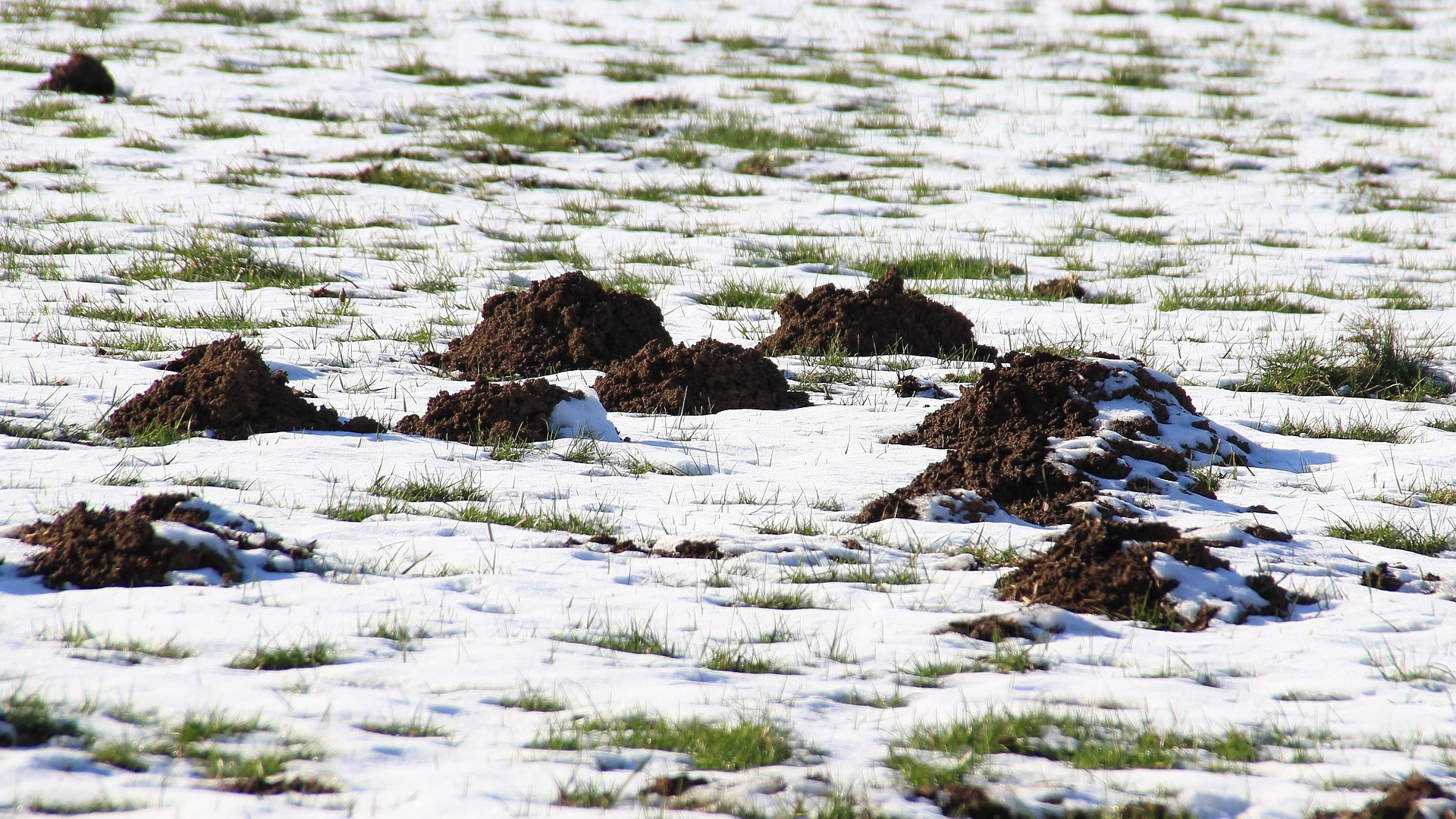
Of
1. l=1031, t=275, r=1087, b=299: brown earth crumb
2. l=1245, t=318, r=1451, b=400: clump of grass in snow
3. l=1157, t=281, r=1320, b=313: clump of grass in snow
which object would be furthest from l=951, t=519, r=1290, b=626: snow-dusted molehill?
Answer: l=1031, t=275, r=1087, b=299: brown earth crumb

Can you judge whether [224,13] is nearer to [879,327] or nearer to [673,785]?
[879,327]

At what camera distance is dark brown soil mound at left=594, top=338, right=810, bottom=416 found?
696 cm

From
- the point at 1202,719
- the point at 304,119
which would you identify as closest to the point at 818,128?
the point at 304,119

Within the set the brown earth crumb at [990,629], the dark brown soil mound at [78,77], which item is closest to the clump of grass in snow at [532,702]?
the brown earth crumb at [990,629]

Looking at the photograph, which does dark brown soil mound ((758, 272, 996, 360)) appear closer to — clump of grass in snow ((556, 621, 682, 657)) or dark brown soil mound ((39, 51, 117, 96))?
clump of grass in snow ((556, 621, 682, 657))

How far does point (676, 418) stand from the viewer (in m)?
6.77

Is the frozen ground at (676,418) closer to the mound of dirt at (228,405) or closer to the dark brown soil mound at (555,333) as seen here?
the mound of dirt at (228,405)

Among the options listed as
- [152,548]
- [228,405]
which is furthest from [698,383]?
[152,548]

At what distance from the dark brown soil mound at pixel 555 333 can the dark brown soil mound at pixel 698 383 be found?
0.59 m

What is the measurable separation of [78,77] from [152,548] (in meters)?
13.7

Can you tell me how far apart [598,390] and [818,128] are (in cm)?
1006

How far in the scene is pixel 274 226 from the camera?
11.1 m

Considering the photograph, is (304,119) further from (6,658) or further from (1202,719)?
(1202,719)

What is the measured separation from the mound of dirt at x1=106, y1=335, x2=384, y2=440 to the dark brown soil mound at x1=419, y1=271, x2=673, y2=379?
4.76ft
